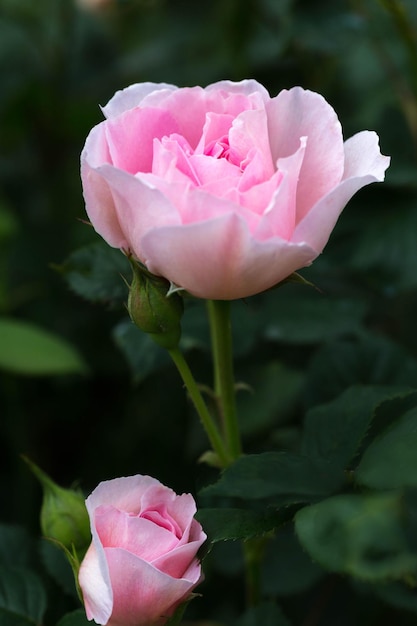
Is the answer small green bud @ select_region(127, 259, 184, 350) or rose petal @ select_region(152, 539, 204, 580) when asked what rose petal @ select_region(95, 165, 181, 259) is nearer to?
small green bud @ select_region(127, 259, 184, 350)

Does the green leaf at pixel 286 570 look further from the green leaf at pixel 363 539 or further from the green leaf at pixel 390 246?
the green leaf at pixel 363 539

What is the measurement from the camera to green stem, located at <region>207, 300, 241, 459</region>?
65cm

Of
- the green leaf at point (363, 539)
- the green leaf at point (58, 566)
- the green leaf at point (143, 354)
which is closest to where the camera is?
the green leaf at point (363, 539)

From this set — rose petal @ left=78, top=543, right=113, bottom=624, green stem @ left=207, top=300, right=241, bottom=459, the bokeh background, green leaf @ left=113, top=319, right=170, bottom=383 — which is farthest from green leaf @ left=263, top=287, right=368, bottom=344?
rose petal @ left=78, top=543, right=113, bottom=624

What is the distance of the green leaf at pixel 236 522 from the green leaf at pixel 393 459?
0.07 m

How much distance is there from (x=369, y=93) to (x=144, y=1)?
1.89 feet

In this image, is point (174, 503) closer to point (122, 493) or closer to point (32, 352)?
point (122, 493)

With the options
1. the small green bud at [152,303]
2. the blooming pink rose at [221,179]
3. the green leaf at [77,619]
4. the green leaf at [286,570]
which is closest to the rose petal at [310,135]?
the blooming pink rose at [221,179]

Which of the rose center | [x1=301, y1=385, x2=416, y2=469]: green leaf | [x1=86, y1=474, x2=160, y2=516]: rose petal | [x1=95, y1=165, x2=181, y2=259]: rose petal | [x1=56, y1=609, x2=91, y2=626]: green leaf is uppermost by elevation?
[x1=95, y1=165, x2=181, y2=259]: rose petal

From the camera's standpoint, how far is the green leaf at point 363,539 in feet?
1.34

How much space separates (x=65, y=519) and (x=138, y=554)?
4.7 inches

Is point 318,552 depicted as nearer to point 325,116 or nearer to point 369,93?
point 325,116

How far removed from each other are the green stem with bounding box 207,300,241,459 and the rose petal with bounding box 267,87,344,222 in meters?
0.10

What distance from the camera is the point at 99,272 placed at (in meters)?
0.83
